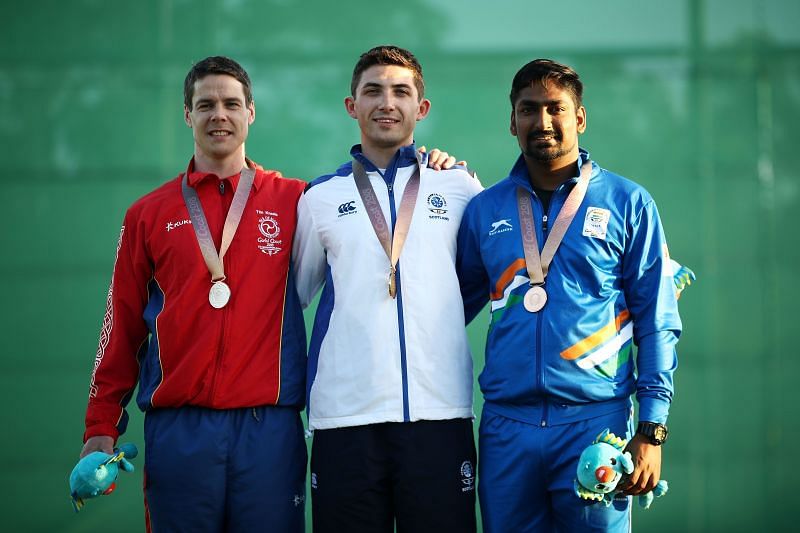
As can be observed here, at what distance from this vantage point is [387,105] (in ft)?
12.2

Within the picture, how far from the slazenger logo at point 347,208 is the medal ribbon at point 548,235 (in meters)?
0.62

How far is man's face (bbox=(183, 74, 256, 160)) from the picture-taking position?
379cm

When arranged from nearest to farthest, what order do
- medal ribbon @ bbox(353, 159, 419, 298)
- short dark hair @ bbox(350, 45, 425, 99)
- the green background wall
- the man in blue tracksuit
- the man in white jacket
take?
1. the man in blue tracksuit
2. the man in white jacket
3. medal ribbon @ bbox(353, 159, 419, 298)
4. short dark hair @ bbox(350, 45, 425, 99)
5. the green background wall

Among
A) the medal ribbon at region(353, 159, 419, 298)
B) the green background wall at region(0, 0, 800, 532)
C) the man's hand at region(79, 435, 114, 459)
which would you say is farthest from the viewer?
the green background wall at region(0, 0, 800, 532)

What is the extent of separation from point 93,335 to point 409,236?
3.32 meters

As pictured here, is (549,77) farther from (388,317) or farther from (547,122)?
(388,317)

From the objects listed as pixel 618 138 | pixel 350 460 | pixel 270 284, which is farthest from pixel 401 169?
pixel 618 138

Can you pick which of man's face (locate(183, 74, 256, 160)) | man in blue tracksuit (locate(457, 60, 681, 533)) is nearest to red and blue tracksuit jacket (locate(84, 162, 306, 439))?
man's face (locate(183, 74, 256, 160))

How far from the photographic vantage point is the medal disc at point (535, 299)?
335 centimetres

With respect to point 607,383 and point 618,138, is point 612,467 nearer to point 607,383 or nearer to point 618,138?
point 607,383

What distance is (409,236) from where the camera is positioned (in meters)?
3.58

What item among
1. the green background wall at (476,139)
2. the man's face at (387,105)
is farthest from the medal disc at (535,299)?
the green background wall at (476,139)

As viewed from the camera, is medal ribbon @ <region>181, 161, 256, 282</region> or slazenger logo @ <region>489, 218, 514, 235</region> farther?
medal ribbon @ <region>181, 161, 256, 282</region>

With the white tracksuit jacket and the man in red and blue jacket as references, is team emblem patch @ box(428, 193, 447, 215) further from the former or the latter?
the man in red and blue jacket
